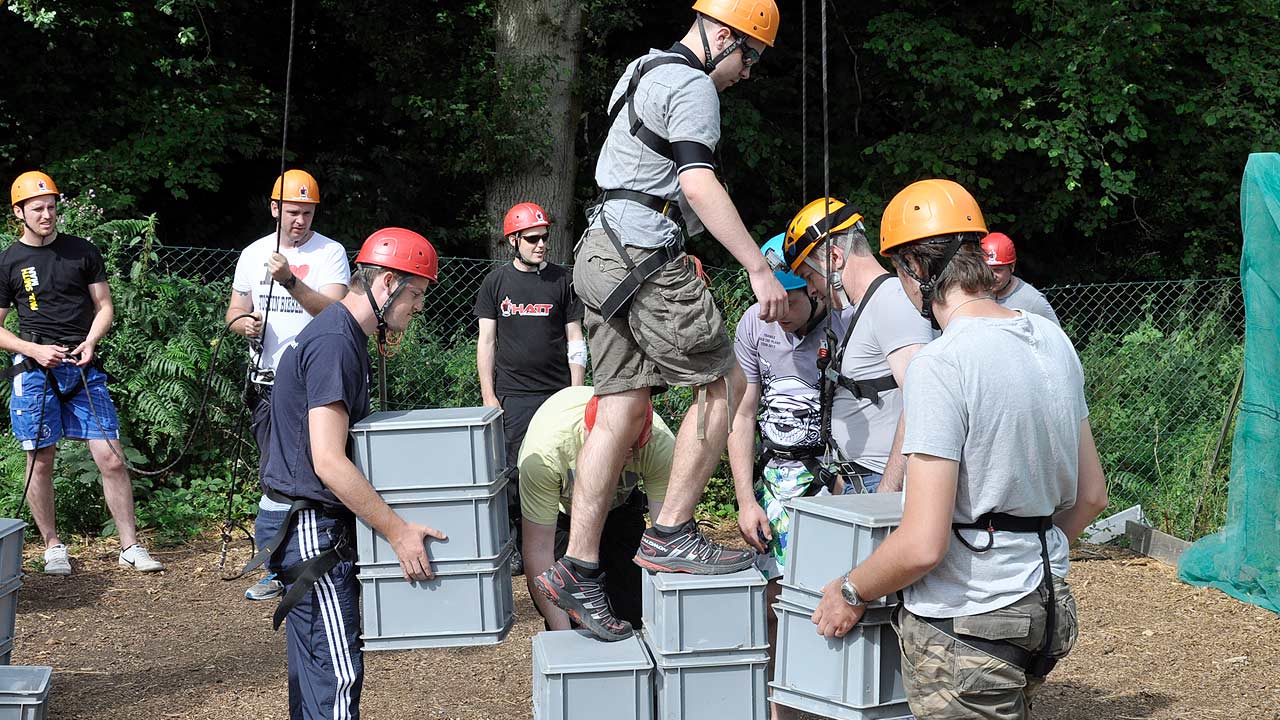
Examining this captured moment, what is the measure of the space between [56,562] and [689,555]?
5.20m

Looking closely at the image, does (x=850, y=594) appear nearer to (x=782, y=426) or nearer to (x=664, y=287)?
(x=664, y=287)

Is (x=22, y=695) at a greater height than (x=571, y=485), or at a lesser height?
lesser

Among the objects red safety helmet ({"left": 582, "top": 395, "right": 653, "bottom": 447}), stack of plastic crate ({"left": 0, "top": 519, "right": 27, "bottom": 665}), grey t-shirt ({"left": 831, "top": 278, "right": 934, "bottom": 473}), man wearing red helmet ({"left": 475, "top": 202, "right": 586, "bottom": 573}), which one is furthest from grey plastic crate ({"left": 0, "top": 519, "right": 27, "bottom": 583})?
man wearing red helmet ({"left": 475, "top": 202, "right": 586, "bottom": 573})

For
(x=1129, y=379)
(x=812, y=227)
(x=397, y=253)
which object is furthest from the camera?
(x=1129, y=379)

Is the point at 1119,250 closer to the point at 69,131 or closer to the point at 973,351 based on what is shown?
the point at 69,131

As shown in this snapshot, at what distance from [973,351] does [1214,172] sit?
13.8 metres

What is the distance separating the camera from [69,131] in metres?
12.7

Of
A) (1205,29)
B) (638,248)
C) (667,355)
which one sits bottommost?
(667,355)

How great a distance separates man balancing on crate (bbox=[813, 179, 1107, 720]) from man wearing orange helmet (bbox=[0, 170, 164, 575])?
5.78m

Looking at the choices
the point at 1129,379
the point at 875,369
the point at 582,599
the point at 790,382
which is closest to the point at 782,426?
the point at 790,382

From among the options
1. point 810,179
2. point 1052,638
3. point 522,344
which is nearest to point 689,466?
point 1052,638

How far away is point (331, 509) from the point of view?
12.4 feet

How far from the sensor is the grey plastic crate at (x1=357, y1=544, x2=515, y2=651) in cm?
377

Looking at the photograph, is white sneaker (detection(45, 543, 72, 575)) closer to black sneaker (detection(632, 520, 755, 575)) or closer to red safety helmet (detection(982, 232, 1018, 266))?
black sneaker (detection(632, 520, 755, 575))
